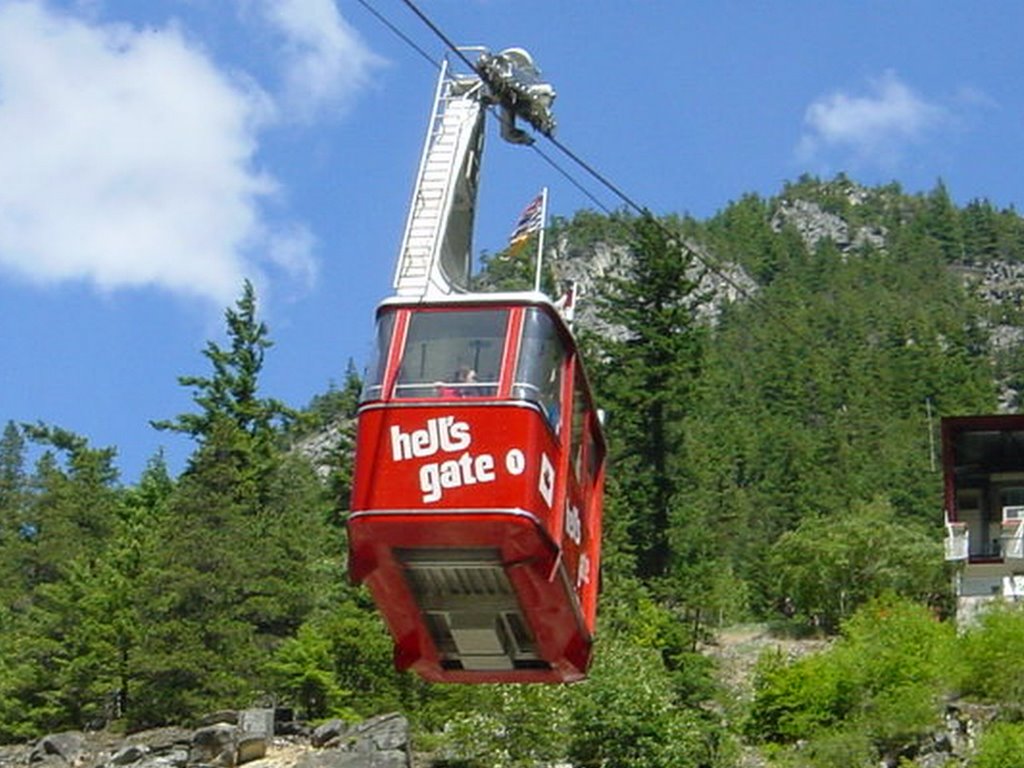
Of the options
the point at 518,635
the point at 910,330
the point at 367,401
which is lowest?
the point at 518,635

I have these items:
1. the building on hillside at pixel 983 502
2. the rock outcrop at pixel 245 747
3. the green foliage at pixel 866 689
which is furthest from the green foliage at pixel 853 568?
the rock outcrop at pixel 245 747

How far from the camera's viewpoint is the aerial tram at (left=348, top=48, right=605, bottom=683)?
57.4 feet

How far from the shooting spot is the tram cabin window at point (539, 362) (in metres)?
17.7

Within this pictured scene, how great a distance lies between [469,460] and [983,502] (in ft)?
130

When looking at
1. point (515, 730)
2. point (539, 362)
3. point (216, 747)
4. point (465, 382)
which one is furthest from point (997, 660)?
point (465, 382)

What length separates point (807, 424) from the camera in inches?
4754

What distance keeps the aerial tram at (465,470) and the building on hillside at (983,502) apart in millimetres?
33799

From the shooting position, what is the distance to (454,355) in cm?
1781

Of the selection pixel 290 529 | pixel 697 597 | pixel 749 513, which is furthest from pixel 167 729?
pixel 749 513

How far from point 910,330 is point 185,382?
306ft

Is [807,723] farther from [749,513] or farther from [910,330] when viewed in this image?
[910,330]

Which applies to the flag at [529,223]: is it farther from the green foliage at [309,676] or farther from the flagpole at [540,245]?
the green foliage at [309,676]

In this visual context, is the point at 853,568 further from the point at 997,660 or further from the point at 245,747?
the point at 245,747

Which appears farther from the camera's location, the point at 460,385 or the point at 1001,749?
the point at 1001,749
